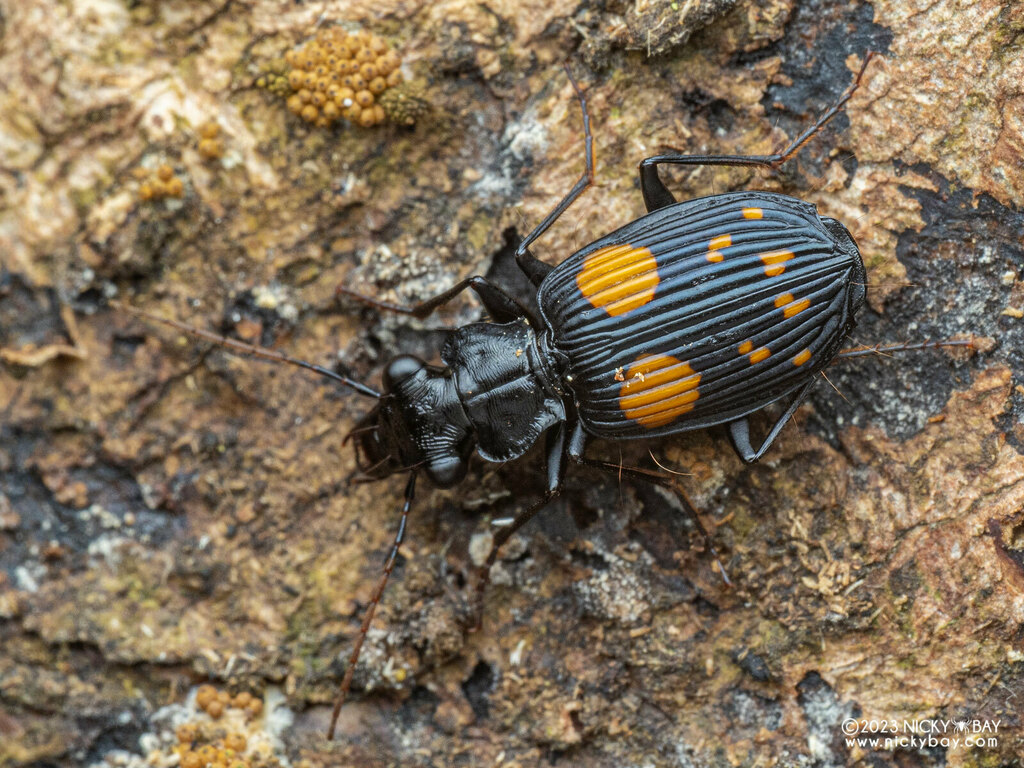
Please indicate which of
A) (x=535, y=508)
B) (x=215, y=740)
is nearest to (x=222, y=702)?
(x=215, y=740)

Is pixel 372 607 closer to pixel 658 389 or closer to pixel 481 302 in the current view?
pixel 481 302

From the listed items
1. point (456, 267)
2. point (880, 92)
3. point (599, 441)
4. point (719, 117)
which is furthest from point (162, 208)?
point (880, 92)

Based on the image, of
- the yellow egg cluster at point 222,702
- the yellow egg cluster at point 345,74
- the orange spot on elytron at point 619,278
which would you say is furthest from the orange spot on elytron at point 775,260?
the yellow egg cluster at point 222,702

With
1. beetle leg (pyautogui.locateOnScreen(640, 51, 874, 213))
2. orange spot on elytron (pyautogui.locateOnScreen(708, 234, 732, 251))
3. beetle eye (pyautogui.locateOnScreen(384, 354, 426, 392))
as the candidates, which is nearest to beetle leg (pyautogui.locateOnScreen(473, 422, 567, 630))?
beetle eye (pyautogui.locateOnScreen(384, 354, 426, 392))

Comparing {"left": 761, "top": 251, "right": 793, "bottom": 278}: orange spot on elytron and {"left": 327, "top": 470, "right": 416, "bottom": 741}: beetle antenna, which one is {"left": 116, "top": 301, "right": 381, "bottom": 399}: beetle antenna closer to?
{"left": 327, "top": 470, "right": 416, "bottom": 741}: beetle antenna

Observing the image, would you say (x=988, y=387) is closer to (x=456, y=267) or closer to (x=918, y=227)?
(x=918, y=227)

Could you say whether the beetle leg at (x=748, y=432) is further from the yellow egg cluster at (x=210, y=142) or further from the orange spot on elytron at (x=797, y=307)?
the yellow egg cluster at (x=210, y=142)
